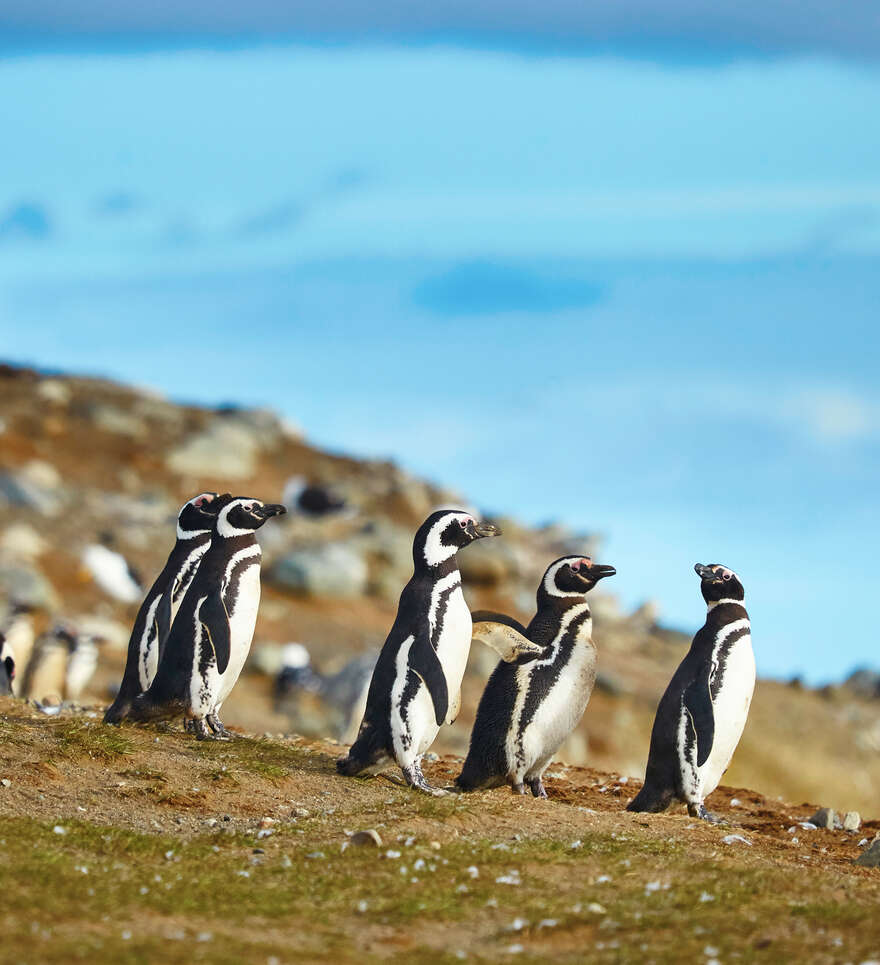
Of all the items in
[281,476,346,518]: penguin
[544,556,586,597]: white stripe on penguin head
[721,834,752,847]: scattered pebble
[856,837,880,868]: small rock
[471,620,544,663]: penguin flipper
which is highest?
[281,476,346,518]: penguin

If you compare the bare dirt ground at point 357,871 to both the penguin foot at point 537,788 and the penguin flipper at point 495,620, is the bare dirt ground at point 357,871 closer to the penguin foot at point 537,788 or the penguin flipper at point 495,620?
the penguin foot at point 537,788

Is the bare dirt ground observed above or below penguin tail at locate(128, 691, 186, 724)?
below

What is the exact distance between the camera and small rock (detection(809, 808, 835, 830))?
460 inches

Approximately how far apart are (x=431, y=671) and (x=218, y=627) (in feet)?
7.27

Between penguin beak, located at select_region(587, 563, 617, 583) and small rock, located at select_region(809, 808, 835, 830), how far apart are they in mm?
2929

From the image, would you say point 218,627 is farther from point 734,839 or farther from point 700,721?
point 734,839

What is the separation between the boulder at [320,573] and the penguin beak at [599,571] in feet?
76.8

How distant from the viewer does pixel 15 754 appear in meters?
10.4

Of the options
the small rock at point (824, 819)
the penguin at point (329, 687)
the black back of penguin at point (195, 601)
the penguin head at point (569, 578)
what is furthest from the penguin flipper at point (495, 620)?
the penguin at point (329, 687)

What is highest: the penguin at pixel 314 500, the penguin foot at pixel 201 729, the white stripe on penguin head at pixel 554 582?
→ the penguin at pixel 314 500

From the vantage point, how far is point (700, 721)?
10.4 m

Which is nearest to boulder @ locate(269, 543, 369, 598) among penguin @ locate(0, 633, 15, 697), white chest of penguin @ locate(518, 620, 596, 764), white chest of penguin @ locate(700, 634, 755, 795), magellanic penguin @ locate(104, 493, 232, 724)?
penguin @ locate(0, 633, 15, 697)

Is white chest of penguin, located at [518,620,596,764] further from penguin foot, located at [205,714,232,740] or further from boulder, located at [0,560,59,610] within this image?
boulder, located at [0,560,59,610]

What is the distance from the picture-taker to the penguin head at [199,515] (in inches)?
514
